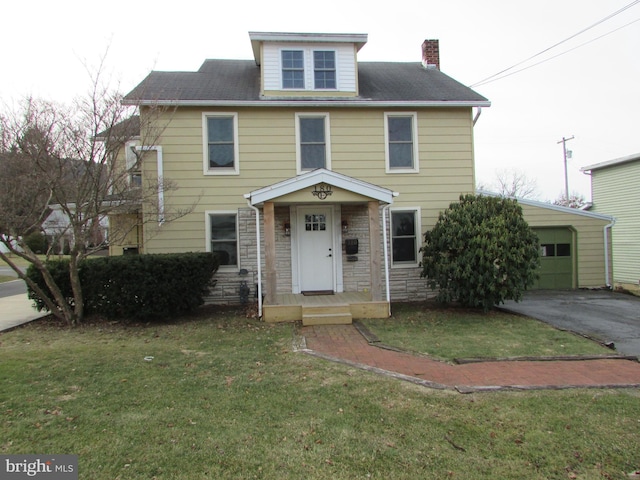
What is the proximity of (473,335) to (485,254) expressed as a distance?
1.82m

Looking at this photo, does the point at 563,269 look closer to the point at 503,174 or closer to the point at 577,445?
Answer: the point at 577,445

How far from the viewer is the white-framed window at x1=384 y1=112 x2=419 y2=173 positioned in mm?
10055

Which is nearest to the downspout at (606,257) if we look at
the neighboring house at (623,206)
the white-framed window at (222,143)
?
the neighboring house at (623,206)

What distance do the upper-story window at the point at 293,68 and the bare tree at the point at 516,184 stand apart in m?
35.3

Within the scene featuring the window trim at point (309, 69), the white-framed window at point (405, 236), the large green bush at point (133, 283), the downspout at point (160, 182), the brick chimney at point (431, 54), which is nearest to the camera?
the large green bush at point (133, 283)

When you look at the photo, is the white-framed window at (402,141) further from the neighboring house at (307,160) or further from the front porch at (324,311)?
the front porch at (324,311)

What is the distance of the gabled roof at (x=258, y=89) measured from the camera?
30.8 ft

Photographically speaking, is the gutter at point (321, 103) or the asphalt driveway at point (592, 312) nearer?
the asphalt driveway at point (592, 312)

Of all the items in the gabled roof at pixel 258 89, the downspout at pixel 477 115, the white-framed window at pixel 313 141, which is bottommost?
the white-framed window at pixel 313 141

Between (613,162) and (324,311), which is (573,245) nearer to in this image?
(613,162)

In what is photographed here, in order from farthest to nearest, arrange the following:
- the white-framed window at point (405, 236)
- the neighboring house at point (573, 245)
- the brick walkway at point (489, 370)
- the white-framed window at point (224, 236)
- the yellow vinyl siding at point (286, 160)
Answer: the neighboring house at point (573, 245) < the white-framed window at point (405, 236) < the white-framed window at point (224, 236) < the yellow vinyl siding at point (286, 160) < the brick walkway at point (489, 370)

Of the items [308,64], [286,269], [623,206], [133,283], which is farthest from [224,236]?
[623,206]

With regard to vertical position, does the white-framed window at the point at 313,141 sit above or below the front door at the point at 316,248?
above

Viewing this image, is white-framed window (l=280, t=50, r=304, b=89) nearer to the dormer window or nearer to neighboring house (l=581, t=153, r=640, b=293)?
the dormer window
